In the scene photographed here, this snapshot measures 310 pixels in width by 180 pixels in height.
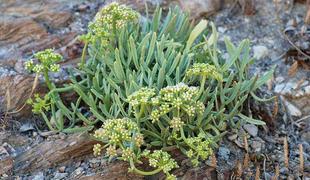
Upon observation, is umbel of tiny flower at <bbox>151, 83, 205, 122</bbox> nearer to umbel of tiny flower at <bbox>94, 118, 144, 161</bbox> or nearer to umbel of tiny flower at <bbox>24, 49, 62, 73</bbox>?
umbel of tiny flower at <bbox>94, 118, 144, 161</bbox>

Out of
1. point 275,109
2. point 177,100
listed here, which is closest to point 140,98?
point 177,100

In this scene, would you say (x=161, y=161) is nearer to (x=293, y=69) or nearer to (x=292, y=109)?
(x=292, y=109)

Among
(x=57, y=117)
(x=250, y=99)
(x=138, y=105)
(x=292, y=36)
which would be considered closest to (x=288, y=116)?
(x=250, y=99)

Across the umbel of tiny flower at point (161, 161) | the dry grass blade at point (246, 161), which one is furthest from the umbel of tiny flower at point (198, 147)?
the dry grass blade at point (246, 161)

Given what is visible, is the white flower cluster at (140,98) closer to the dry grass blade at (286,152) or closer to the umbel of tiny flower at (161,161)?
the umbel of tiny flower at (161,161)

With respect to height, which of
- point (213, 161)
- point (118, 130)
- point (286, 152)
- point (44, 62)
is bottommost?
point (286, 152)

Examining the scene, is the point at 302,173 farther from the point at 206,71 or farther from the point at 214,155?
the point at 206,71

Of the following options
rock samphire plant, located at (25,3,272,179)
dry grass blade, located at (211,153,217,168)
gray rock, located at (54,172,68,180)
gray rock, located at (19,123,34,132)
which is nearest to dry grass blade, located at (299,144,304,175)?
rock samphire plant, located at (25,3,272,179)
